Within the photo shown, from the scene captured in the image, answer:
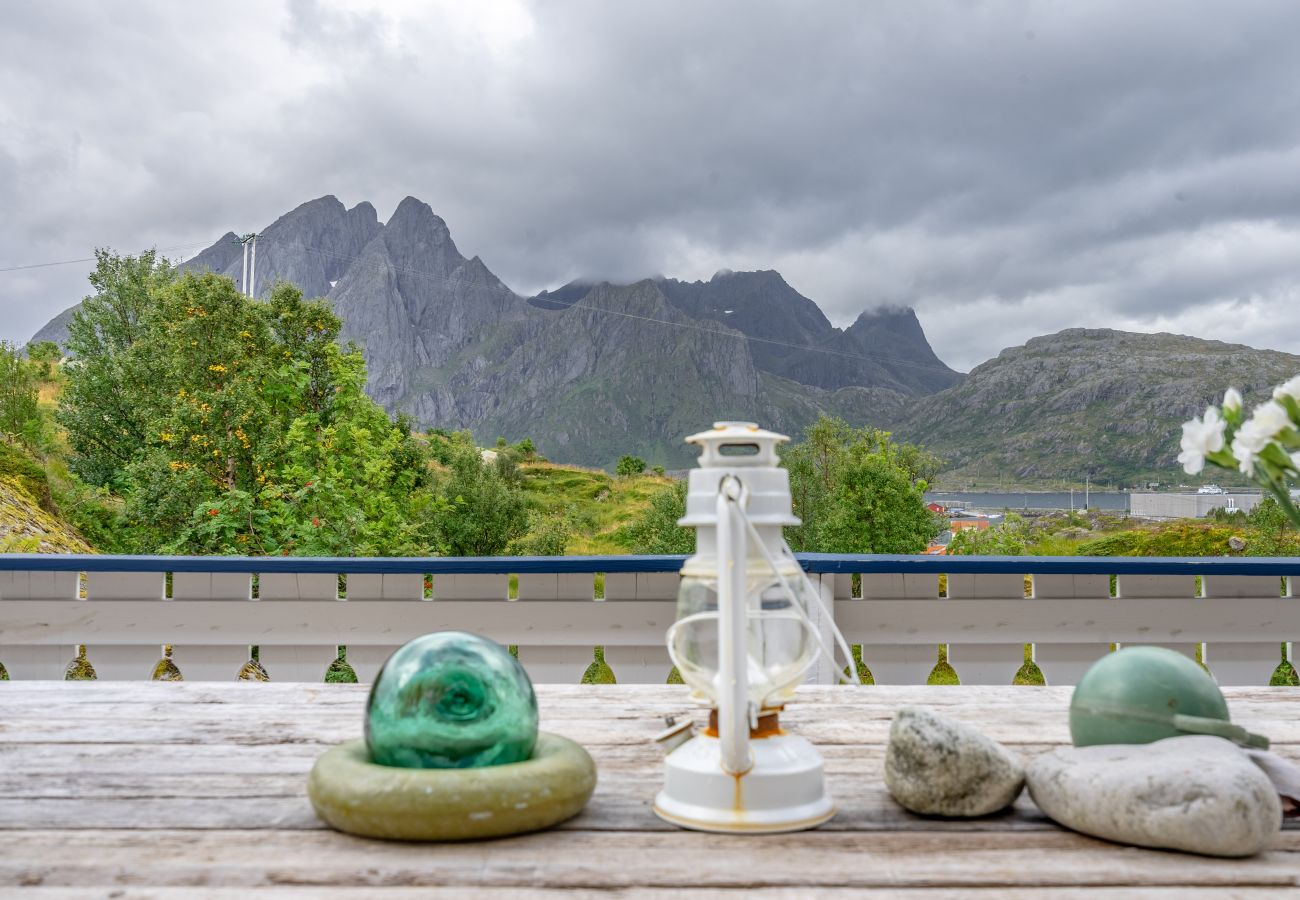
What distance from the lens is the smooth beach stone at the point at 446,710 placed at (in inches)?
32.5

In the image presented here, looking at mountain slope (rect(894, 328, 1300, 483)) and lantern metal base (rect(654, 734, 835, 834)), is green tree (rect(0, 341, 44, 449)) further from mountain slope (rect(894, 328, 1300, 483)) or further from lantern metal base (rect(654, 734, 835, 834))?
mountain slope (rect(894, 328, 1300, 483))

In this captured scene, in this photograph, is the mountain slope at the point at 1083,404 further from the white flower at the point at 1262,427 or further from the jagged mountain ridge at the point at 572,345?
the white flower at the point at 1262,427

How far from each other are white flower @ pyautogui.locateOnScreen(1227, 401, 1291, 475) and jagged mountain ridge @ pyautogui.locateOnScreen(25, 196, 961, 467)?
301 ft

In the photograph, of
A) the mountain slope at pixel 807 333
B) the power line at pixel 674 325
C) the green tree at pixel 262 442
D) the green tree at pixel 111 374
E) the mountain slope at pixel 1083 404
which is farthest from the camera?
the mountain slope at pixel 807 333

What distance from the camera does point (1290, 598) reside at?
7.07 feet

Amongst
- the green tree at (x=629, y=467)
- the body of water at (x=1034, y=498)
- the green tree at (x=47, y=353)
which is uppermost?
the green tree at (x=47, y=353)

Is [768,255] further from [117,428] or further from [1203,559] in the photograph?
[1203,559]

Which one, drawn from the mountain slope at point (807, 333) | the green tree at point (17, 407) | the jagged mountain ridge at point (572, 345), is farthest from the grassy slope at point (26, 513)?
the mountain slope at point (807, 333)

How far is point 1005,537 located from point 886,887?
15983mm

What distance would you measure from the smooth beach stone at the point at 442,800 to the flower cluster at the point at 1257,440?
2.47ft

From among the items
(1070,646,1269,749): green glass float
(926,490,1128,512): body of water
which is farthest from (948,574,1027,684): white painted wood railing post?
(926,490,1128,512): body of water

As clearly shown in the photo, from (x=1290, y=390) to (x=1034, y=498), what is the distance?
55.7 m

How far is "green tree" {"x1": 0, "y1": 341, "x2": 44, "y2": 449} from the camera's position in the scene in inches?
649

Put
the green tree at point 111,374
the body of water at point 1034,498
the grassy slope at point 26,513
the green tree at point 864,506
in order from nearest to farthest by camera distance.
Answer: the grassy slope at point 26,513 → the green tree at point 111,374 → the green tree at point 864,506 → the body of water at point 1034,498
